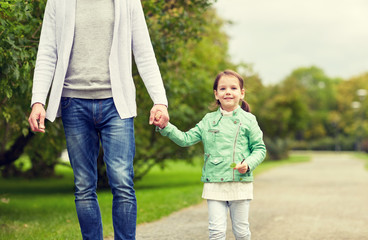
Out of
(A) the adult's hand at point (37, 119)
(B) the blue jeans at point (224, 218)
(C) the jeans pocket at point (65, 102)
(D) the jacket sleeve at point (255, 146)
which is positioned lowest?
(B) the blue jeans at point (224, 218)

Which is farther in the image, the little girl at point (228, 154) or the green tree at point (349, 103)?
the green tree at point (349, 103)

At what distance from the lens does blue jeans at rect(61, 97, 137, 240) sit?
136 inches

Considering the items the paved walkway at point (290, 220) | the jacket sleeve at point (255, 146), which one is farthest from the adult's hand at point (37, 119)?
the paved walkway at point (290, 220)

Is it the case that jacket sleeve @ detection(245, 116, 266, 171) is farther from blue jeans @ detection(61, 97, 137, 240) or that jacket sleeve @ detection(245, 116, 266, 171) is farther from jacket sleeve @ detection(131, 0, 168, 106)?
blue jeans @ detection(61, 97, 137, 240)

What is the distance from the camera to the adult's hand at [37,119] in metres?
3.35

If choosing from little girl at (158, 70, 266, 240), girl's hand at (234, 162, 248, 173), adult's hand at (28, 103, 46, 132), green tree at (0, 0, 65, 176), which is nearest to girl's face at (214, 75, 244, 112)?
little girl at (158, 70, 266, 240)

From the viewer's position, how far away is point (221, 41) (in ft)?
88.6

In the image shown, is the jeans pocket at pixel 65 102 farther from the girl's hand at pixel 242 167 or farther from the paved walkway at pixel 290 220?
the paved walkway at pixel 290 220

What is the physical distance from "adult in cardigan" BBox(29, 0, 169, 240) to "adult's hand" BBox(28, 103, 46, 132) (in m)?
0.03

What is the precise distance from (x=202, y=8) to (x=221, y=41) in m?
18.3

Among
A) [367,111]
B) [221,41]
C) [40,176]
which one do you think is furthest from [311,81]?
[40,176]

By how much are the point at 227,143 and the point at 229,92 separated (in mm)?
386

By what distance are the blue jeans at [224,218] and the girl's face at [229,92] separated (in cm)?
70

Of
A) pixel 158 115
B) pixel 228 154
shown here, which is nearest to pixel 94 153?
pixel 158 115
